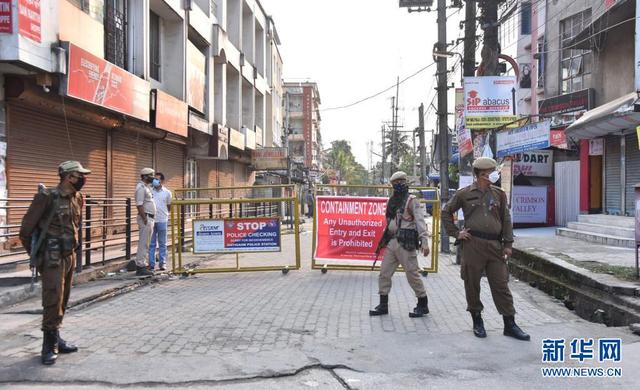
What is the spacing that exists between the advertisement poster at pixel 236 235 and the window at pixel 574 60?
1281 centimetres

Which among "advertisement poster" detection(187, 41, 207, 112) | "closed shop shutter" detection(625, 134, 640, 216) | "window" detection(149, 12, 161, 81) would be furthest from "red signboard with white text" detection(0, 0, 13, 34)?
"closed shop shutter" detection(625, 134, 640, 216)

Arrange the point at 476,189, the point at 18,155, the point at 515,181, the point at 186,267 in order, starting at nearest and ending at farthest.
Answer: the point at 476,189
the point at 18,155
the point at 186,267
the point at 515,181

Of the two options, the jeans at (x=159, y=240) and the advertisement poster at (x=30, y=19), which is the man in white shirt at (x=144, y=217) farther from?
the advertisement poster at (x=30, y=19)

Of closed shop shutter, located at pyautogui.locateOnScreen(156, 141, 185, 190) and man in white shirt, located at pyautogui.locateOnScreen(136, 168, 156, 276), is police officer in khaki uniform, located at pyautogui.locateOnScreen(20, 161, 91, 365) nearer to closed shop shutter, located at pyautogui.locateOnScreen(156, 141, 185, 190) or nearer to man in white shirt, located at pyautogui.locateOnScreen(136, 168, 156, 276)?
man in white shirt, located at pyautogui.locateOnScreen(136, 168, 156, 276)

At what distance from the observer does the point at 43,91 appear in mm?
9773

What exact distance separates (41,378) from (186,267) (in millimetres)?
6247

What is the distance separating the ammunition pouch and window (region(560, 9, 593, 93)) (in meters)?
13.8

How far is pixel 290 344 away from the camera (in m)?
5.34

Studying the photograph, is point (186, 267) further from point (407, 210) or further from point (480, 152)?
point (480, 152)

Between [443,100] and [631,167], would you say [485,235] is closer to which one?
[443,100]

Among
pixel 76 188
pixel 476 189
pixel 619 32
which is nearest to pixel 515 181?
pixel 619 32

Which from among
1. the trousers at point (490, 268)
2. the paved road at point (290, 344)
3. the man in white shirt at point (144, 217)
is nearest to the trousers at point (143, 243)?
the man in white shirt at point (144, 217)

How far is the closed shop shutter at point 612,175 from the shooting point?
15.3 meters

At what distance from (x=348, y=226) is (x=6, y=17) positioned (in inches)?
262
